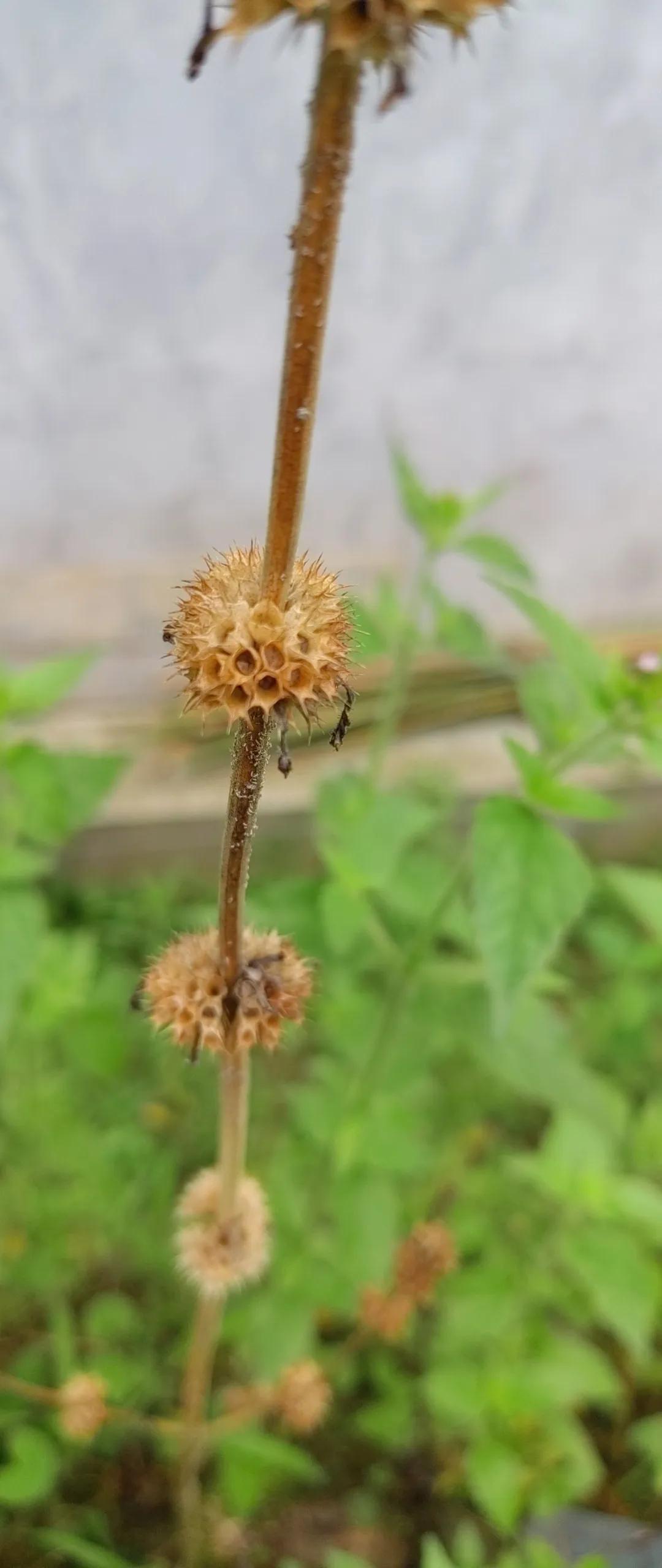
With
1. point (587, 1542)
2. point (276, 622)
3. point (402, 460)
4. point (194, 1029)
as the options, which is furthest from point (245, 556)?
point (587, 1542)

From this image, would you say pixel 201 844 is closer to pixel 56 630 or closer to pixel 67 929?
pixel 67 929

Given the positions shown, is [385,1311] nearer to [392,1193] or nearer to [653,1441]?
[392,1193]

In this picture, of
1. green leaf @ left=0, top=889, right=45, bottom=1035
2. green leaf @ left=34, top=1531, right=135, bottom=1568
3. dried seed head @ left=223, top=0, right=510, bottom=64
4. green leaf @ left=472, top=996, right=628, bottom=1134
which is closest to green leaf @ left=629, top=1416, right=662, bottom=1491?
green leaf @ left=472, top=996, right=628, bottom=1134

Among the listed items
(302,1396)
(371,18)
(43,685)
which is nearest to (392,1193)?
(302,1396)

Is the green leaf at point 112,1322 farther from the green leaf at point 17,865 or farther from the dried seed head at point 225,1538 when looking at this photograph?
the green leaf at point 17,865

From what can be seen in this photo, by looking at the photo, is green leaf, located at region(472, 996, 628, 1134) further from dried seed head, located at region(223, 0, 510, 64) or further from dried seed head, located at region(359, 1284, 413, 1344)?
dried seed head, located at region(223, 0, 510, 64)
